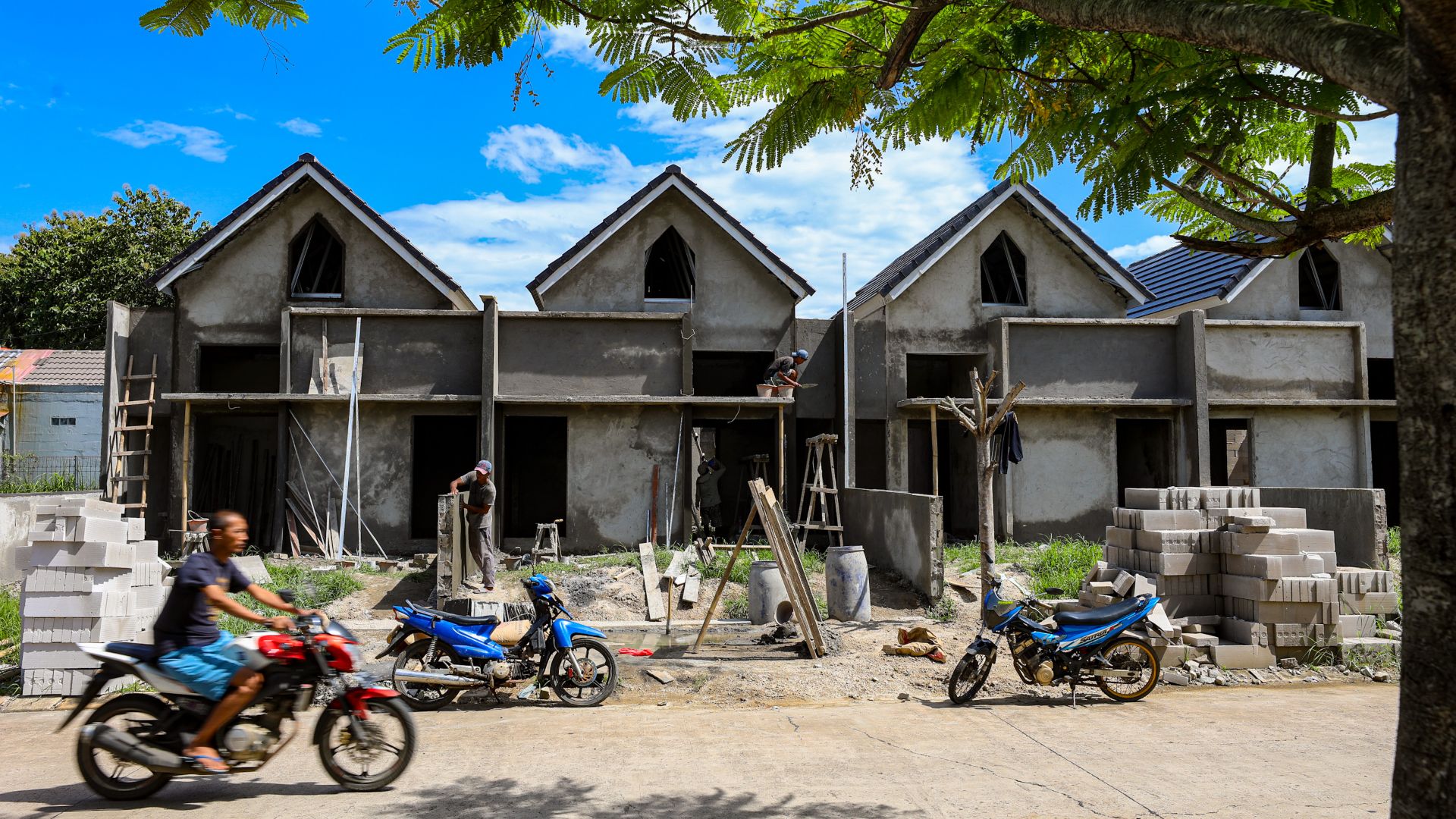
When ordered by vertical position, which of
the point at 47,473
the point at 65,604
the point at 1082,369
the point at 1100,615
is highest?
the point at 1082,369

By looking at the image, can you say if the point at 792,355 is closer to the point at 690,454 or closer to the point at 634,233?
the point at 690,454

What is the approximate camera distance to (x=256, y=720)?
17.5 feet

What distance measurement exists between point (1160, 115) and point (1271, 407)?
16402mm

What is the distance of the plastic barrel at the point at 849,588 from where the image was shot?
11453 mm

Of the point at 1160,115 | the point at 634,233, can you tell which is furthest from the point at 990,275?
the point at 1160,115

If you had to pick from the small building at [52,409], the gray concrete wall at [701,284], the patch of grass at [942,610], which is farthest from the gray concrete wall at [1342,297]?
the small building at [52,409]

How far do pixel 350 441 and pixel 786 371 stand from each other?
293 inches

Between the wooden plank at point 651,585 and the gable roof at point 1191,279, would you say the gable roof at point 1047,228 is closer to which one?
the gable roof at point 1191,279

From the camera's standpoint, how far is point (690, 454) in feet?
53.9

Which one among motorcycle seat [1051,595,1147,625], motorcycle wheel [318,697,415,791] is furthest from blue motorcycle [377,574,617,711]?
motorcycle seat [1051,595,1147,625]

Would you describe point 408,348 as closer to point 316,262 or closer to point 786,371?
point 316,262

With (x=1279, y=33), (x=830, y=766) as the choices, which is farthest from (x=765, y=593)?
(x=1279, y=33)

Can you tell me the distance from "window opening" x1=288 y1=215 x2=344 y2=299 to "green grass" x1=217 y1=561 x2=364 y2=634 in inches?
211

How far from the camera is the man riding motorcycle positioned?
5.16 meters
